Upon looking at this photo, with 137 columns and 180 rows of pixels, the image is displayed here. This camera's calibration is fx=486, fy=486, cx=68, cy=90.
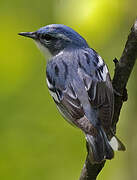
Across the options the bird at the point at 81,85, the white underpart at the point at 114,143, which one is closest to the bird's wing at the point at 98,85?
the bird at the point at 81,85

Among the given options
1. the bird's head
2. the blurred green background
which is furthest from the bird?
the blurred green background

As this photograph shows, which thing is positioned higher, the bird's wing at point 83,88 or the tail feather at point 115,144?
the bird's wing at point 83,88

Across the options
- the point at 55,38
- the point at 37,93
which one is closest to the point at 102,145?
the point at 37,93

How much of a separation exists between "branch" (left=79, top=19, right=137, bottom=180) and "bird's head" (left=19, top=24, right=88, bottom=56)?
1039 millimetres

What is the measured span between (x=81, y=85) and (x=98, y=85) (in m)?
0.14

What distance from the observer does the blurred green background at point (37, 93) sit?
4.49 m

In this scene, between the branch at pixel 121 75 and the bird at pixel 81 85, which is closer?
the branch at pixel 121 75

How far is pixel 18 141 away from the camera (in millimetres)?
4527

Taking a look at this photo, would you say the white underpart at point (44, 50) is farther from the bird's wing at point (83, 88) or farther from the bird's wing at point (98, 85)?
the bird's wing at point (98, 85)

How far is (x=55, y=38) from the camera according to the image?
4789 millimetres

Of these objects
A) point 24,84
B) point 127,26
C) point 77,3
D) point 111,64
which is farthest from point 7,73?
point 127,26

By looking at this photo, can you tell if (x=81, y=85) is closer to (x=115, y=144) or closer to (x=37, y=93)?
(x=115, y=144)

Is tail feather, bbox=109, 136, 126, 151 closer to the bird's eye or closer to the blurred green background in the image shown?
the blurred green background

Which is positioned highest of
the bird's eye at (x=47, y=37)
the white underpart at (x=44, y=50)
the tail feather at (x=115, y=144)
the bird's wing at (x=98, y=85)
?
the bird's eye at (x=47, y=37)
